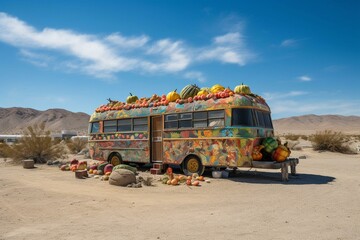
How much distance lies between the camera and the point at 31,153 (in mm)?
17891

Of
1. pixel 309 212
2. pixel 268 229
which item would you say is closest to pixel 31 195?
pixel 268 229

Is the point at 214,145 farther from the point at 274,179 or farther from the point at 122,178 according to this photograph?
the point at 122,178

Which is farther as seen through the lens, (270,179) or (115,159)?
(115,159)

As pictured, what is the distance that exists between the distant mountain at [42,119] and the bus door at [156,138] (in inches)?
3474

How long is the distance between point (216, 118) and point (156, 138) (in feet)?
9.97

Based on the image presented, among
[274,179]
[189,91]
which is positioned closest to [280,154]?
[274,179]

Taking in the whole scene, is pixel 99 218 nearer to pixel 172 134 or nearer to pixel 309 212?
pixel 309 212

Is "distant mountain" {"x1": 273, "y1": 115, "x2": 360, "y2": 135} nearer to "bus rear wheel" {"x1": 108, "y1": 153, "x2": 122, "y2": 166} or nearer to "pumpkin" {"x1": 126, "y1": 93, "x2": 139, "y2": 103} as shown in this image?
"pumpkin" {"x1": 126, "y1": 93, "x2": 139, "y2": 103}

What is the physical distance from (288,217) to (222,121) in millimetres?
5064

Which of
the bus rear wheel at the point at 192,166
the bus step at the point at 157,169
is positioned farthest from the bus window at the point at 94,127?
the bus rear wheel at the point at 192,166

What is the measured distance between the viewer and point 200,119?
11344 millimetres

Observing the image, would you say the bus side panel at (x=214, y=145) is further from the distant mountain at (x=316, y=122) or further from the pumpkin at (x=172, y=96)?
the distant mountain at (x=316, y=122)

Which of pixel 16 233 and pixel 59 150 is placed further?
pixel 59 150

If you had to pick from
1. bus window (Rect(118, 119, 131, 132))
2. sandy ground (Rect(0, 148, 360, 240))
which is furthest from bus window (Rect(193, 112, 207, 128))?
bus window (Rect(118, 119, 131, 132))
